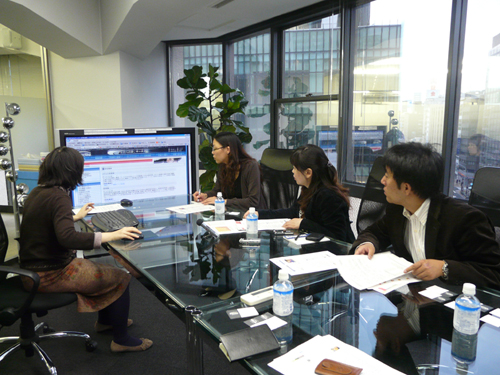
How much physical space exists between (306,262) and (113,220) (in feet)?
3.97

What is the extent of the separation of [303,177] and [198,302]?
1167mm

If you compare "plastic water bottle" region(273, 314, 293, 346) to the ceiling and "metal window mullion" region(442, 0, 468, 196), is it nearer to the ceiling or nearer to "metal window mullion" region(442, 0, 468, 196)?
"metal window mullion" region(442, 0, 468, 196)

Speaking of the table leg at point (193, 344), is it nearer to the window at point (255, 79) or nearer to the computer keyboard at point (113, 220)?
the computer keyboard at point (113, 220)

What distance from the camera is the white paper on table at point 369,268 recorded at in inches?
51.3

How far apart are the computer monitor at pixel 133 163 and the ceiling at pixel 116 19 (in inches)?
45.0

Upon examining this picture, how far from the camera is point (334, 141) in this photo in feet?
13.0

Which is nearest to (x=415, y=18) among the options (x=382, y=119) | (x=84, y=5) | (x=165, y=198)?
(x=382, y=119)

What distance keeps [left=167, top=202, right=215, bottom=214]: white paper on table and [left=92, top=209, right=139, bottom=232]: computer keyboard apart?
355 mm

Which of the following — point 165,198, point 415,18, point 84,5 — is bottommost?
point 165,198

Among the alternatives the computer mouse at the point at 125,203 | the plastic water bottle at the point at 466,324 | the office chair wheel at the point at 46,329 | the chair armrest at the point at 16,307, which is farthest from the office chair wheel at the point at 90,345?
the plastic water bottle at the point at 466,324

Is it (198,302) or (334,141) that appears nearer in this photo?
(198,302)

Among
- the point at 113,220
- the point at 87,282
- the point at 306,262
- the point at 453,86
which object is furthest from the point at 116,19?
the point at 306,262

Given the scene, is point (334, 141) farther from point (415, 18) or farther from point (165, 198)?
point (165, 198)

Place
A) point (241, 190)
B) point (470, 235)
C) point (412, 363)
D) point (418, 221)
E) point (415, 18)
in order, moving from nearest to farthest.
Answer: point (412, 363), point (470, 235), point (418, 221), point (241, 190), point (415, 18)
